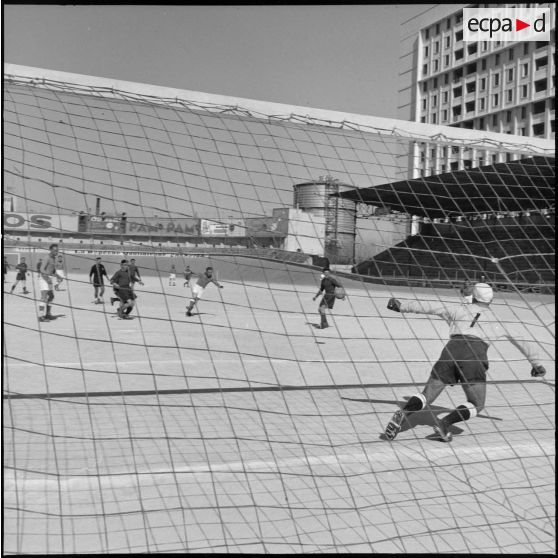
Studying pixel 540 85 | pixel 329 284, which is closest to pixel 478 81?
pixel 540 85

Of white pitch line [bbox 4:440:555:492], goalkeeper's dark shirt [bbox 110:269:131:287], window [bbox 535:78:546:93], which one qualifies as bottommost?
goalkeeper's dark shirt [bbox 110:269:131:287]

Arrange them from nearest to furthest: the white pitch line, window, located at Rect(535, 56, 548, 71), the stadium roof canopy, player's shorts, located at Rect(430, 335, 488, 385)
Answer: the white pitch line
player's shorts, located at Rect(430, 335, 488, 385)
the stadium roof canopy
window, located at Rect(535, 56, 548, 71)

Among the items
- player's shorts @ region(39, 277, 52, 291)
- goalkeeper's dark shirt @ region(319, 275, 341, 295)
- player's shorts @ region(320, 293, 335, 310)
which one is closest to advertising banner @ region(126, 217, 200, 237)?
player's shorts @ region(39, 277, 52, 291)

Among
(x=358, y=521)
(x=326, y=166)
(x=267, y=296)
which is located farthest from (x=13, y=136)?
(x=267, y=296)

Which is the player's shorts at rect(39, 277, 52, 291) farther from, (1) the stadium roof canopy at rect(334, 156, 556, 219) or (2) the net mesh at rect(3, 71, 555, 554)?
(1) the stadium roof canopy at rect(334, 156, 556, 219)

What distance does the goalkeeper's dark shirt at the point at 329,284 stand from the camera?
13.1 metres

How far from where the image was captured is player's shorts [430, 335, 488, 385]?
5.13 m

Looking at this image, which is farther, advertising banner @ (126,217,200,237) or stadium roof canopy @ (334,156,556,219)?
stadium roof canopy @ (334,156,556,219)

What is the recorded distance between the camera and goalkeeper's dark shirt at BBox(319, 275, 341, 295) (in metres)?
13.1

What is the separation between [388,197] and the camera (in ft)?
33.2

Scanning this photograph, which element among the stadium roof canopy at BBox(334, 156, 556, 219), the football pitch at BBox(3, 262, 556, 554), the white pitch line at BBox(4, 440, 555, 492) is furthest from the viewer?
the stadium roof canopy at BBox(334, 156, 556, 219)

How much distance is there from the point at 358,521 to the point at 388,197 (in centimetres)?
732

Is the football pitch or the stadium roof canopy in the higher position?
the stadium roof canopy

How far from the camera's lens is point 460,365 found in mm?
Answer: 5160
